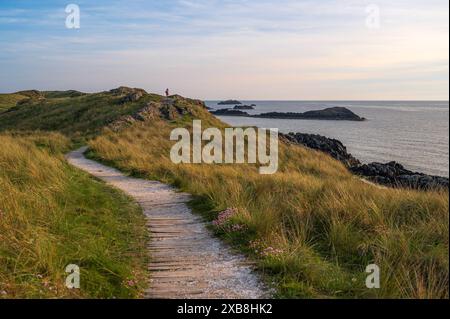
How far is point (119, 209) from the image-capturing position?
423 inches

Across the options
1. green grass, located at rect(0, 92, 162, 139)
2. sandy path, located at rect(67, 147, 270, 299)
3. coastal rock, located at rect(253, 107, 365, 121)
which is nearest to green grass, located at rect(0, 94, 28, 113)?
green grass, located at rect(0, 92, 162, 139)

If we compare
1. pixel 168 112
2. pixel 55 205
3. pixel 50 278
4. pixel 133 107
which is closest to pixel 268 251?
pixel 50 278

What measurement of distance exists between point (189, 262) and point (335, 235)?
2.70 meters

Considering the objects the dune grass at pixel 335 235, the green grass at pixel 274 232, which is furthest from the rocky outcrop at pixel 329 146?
the dune grass at pixel 335 235

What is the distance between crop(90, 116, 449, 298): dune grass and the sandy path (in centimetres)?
34

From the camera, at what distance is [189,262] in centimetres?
710

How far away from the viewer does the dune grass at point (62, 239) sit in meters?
5.45

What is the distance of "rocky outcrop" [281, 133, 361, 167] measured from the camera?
38406 millimetres

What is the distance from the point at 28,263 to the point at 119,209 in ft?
16.5

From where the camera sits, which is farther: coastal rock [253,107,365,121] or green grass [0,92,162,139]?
coastal rock [253,107,365,121]

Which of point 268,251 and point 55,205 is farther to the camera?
point 55,205

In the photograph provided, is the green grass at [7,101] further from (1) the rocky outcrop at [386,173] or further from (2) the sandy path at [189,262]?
(2) the sandy path at [189,262]

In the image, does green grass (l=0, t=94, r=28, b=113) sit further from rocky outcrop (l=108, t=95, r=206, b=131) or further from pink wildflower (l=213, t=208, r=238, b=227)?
pink wildflower (l=213, t=208, r=238, b=227)
